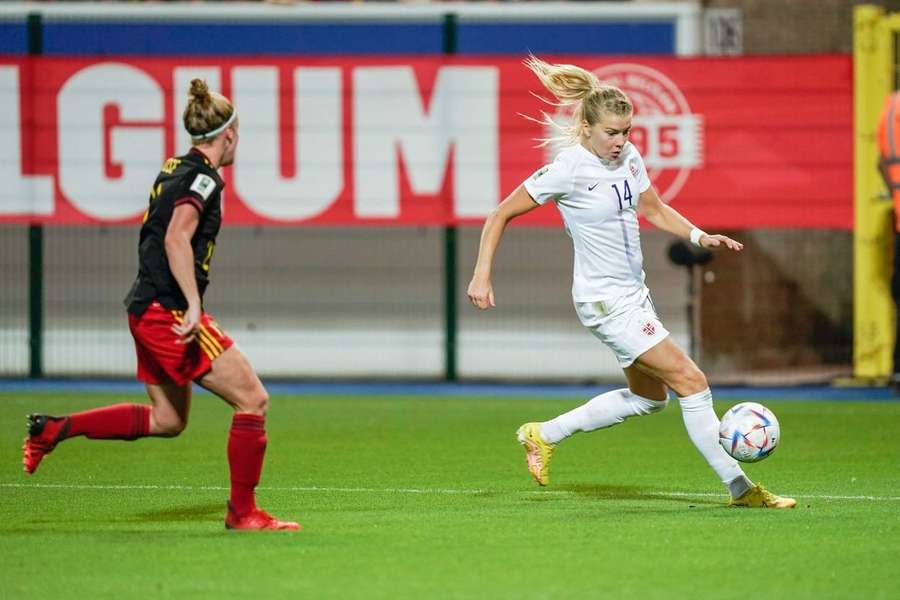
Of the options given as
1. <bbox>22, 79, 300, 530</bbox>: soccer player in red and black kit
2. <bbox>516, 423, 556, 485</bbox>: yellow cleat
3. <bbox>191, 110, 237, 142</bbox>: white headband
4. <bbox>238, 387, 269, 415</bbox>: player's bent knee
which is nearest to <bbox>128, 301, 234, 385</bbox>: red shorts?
<bbox>22, 79, 300, 530</bbox>: soccer player in red and black kit

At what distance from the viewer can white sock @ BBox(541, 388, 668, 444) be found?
28.4 feet

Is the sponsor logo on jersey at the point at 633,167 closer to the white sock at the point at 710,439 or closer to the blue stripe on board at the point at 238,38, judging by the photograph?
the white sock at the point at 710,439

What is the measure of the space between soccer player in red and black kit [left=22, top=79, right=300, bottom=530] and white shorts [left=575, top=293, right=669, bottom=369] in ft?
6.08

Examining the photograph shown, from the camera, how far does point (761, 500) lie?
317 inches

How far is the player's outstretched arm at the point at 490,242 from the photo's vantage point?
8.12 meters

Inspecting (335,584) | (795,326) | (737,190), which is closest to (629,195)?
(335,584)

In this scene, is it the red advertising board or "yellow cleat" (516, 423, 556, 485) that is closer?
"yellow cleat" (516, 423, 556, 485)

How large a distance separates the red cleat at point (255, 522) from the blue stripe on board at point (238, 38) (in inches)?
348

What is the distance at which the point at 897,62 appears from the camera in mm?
14562

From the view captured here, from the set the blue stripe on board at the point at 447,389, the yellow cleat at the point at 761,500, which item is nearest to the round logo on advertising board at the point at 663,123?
the blue stripe on board at the point at 447,389

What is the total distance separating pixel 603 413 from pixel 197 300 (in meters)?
2.51

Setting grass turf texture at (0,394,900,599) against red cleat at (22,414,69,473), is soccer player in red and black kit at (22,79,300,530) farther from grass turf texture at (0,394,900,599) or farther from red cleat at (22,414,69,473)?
red cleat at (22,414,69,473)

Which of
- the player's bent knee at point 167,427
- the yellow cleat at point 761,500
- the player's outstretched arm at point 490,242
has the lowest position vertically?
the yellow cleat at point 761,500

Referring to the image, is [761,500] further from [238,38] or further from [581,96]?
[238,38]
